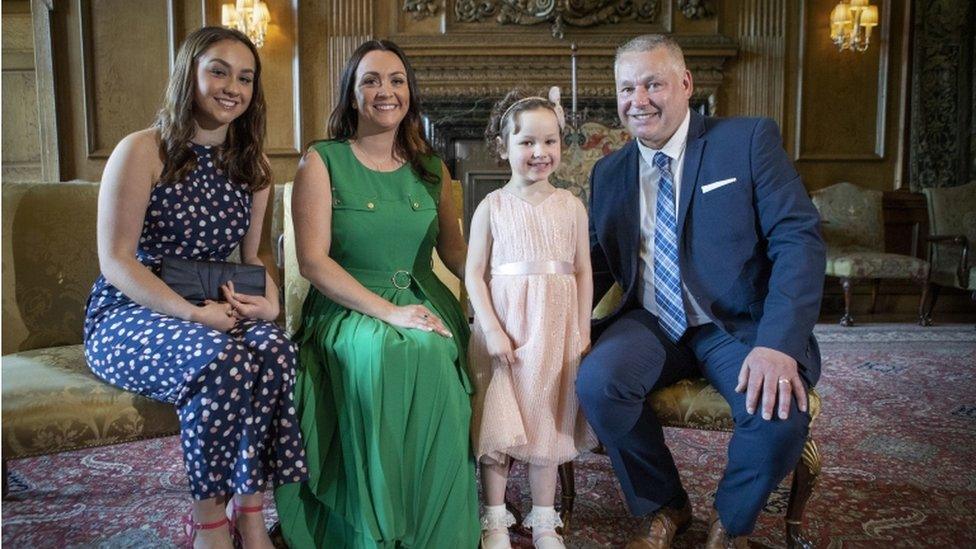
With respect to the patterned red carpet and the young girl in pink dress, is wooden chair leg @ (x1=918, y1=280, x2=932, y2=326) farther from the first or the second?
the young girl in pink dress

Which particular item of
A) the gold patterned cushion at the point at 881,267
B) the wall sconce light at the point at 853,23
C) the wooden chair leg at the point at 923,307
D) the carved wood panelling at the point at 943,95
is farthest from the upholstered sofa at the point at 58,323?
the carved wood panelling at the point at 943,95

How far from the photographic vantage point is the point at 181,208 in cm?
191

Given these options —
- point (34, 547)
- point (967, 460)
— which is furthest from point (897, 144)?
point (34, 547)

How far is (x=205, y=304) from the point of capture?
6.07 ft

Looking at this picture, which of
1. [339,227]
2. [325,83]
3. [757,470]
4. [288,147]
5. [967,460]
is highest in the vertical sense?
[325,83]

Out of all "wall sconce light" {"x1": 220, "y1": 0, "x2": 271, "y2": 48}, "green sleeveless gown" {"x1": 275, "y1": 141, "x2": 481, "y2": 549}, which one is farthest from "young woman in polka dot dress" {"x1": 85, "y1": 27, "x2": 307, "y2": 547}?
"wall sconce light" {"x1": 220, "y1": 0, "x2": 271, "y2": 48}

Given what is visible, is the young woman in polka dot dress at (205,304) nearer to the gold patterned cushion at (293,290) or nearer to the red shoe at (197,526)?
the red shoe at (197,526)

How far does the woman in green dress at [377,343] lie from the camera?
175cm

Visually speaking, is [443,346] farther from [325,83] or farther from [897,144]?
[897,144]

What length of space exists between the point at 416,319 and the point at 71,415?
0.85 meters

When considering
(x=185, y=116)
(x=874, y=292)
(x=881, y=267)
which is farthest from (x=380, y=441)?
(x=874, y=292)

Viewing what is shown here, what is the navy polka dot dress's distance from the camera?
1.63 metres

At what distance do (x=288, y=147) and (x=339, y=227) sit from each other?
4.65 m

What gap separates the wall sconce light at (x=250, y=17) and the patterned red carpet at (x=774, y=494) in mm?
4100
